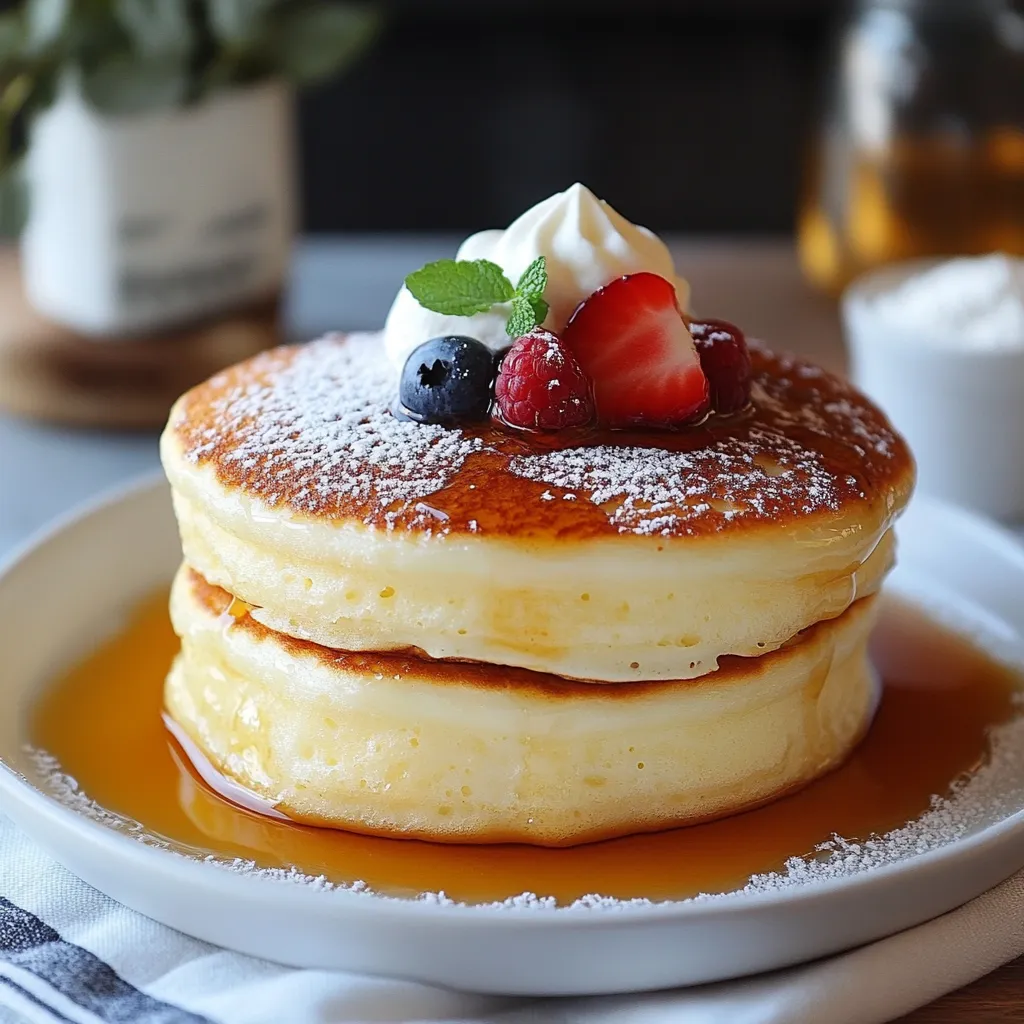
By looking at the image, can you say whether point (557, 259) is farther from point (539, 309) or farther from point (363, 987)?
point (363, 987)

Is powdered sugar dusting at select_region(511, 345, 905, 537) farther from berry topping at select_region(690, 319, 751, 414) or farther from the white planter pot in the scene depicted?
the white planter pot

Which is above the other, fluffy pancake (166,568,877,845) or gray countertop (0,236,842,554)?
fluffy pancake (166,568,877,845)

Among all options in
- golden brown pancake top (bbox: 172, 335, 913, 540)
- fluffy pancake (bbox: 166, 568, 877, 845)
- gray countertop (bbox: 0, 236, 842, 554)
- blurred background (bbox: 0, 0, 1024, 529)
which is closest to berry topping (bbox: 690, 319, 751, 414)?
golden brown pancake top (bbox: 172, 335, 913, 540)

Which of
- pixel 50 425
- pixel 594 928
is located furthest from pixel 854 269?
pixel 594 928

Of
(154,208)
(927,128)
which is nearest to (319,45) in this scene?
(154,208)

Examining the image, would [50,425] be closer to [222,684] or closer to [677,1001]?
[222,684]

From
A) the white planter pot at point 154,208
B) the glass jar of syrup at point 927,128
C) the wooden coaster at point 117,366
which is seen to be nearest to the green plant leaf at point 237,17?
the white planter pot at point 154,208

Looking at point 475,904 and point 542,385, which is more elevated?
point 542,385
